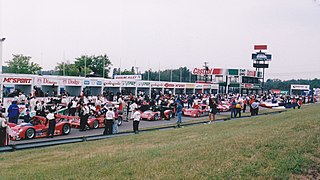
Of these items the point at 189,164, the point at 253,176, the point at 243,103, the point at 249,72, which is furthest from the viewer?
the point at 249,72

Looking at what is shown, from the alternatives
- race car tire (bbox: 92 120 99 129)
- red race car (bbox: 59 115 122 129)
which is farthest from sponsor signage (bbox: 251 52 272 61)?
race car tire (bbox: 92 120 99 129)

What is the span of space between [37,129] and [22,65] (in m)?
65.3

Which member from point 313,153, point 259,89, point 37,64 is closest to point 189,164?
point 313,153

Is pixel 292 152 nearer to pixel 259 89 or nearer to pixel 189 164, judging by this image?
pixel 189 164

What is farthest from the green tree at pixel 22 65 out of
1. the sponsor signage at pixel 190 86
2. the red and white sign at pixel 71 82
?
the red and white sign at pixel 71 82

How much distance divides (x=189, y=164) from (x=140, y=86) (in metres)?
41.7

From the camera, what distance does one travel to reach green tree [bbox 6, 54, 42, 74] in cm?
7881

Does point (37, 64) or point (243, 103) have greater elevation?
point (37, 64)

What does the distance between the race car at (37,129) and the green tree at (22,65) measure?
206 feet

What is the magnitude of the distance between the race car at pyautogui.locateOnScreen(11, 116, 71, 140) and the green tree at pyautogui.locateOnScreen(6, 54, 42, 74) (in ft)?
206

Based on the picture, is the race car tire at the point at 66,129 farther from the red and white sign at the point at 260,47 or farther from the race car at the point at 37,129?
the red and white sign at the point at 260,47

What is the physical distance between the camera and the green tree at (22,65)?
78.8 metres

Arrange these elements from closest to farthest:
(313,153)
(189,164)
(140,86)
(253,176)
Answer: (253,176) < (189,164) < (313,153) < (140,86)

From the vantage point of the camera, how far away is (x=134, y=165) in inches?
331
